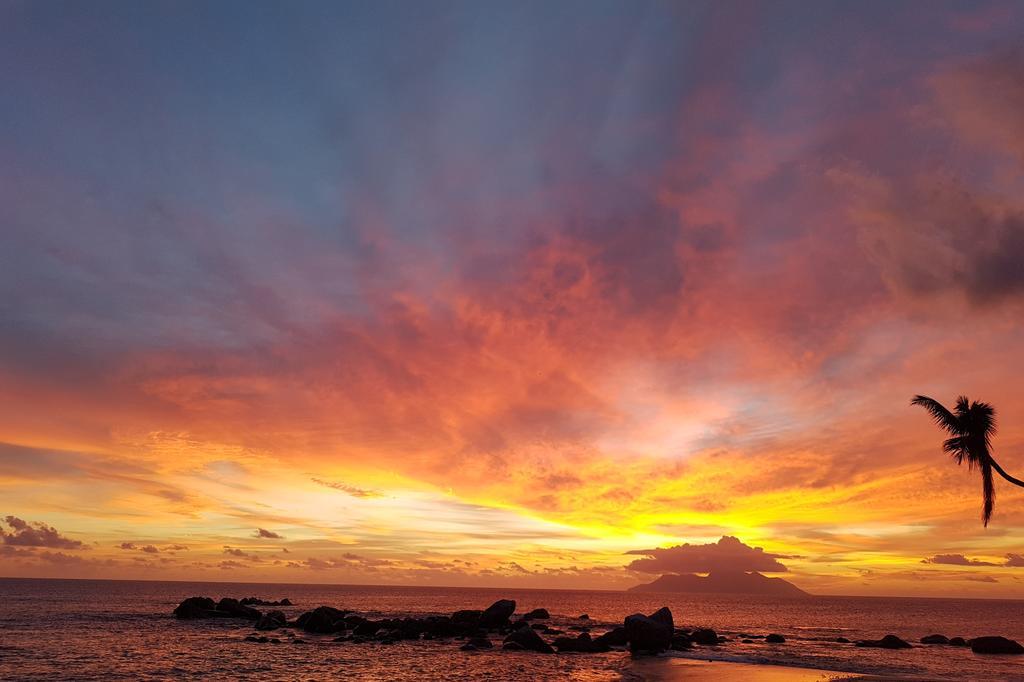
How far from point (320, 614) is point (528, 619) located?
4010 centimetres

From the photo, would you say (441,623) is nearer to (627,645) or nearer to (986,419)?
(627,645)

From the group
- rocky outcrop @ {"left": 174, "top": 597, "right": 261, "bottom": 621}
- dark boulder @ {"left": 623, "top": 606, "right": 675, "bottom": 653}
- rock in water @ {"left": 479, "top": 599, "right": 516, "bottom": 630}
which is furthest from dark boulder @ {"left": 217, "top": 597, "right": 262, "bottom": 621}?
dark boulder @ {"left": 623, "top": 606, "right": 675, "bottom": 653}

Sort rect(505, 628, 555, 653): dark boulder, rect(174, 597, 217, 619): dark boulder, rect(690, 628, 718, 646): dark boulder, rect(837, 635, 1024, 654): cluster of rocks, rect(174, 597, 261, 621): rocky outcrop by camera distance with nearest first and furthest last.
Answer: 1. rect(505, 628, 555, 653): dark boulder
2. rect(837, 635, 1024, 654): cluster of rocks
3. rect(690, 628, 718, 646): dark boulder
4. rect(174, 597, 261, 621): rocky outcrop
5. rect(174, 597, 217, 619): dark boulder

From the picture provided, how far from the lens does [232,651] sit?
56.6m

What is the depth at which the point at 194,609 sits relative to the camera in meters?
96.2

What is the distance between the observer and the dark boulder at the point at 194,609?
94.6 m

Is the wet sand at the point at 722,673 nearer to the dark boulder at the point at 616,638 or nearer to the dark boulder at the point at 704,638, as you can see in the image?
the dark boulder at the point at 616,638

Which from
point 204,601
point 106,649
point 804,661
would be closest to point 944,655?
point 804,661

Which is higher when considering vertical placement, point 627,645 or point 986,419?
point 986,419

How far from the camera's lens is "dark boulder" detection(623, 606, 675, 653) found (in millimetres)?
60625

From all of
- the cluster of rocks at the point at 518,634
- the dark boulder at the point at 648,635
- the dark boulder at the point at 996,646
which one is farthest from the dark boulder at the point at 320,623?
the dark boulder at the point at 996,646

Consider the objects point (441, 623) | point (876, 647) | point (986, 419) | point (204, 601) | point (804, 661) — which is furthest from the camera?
point (204, 601)

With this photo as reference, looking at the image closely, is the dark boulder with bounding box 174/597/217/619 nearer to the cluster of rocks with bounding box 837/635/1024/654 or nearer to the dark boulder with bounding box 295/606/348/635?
the dark boulder with bounding box 295/606/348/635

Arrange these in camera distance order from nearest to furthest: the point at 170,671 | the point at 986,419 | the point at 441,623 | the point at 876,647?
the point at 986,419
the point at 170,671
the point at 876,647
the point at 441,623
